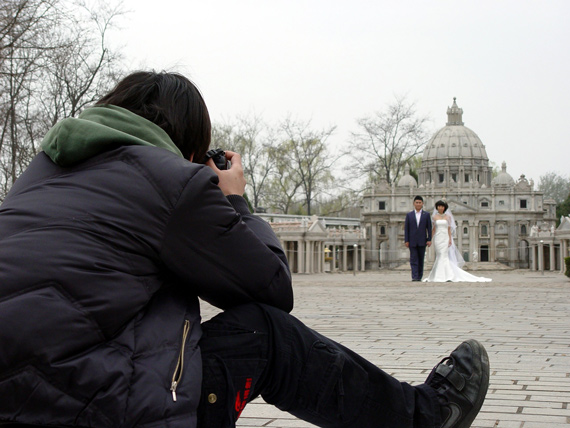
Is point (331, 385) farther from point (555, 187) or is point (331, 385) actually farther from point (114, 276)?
point (555, 187)

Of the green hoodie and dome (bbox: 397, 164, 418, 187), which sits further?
dome (bbox: 397, 164, 418, 187)

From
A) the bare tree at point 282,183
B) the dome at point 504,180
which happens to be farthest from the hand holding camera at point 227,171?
the dome at point 504,180

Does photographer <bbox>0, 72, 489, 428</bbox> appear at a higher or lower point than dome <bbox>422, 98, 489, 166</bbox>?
lower

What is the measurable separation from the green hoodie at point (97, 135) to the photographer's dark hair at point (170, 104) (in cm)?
11

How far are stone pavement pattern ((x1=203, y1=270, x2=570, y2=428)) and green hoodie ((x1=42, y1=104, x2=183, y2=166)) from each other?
5.37ft

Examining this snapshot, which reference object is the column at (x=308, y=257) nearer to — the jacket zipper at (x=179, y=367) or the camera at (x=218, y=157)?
the camera at (x=218, y=157)

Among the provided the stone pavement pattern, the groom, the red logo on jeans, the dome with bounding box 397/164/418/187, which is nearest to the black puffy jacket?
the red logo on jeans

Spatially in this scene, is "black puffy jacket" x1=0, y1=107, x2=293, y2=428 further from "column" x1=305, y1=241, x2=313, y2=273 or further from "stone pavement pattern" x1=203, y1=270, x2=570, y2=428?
"column" x1=305, y1=241, x2=313, y2=273

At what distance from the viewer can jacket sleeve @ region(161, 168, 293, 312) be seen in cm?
247

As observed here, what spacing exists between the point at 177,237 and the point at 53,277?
0.42 metres

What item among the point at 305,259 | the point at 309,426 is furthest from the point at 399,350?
the point at 305,259

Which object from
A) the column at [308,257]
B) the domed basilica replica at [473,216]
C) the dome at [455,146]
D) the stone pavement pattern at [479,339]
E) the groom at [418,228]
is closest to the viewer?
the stone pavement pattern at [479,339]

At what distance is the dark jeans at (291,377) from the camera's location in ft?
8.16

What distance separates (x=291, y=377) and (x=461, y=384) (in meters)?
0.69
